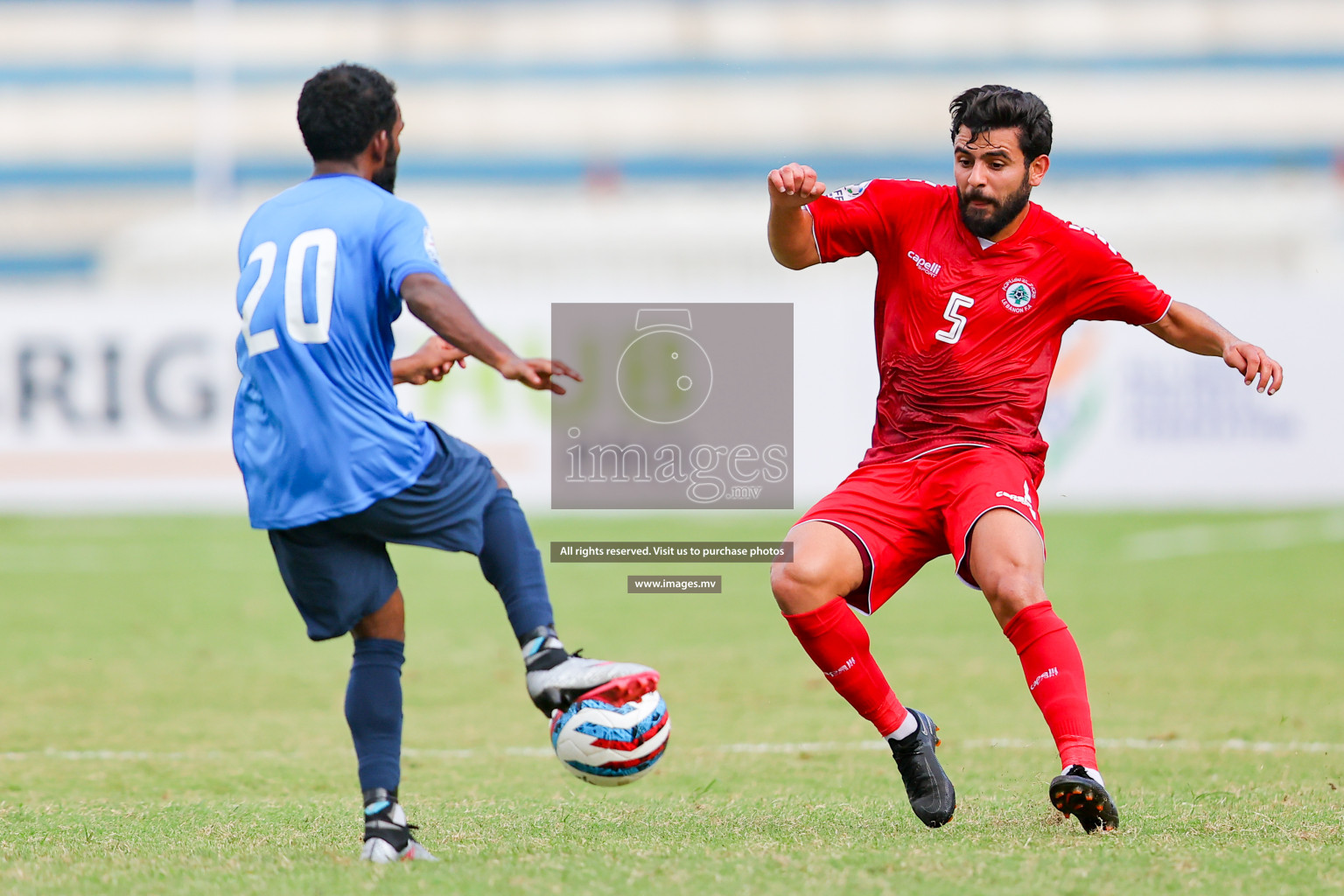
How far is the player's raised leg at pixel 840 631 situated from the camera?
15.7 feet

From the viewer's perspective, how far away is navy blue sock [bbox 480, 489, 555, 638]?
170 inches

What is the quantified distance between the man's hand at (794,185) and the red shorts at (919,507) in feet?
2.92

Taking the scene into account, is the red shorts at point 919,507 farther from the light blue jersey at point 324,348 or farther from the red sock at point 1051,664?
the light blue jersey at point 324,348

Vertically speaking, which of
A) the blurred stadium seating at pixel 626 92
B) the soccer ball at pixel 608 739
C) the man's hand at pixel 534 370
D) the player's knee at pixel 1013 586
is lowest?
the soccer ball at pixel 608 739

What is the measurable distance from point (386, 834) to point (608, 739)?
0.61 m

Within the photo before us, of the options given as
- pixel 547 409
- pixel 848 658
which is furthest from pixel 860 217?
pixel 547 409

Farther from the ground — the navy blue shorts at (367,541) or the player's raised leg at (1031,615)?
the navy blue shorts at (367,541)

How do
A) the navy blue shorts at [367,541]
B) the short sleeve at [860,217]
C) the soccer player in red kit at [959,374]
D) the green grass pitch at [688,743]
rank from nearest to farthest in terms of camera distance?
the green grass pitch at [688,743] → the navy blue shorts at [367,541] → the soccer player in red kit at [959,374] → the short sleeve at [860,217]

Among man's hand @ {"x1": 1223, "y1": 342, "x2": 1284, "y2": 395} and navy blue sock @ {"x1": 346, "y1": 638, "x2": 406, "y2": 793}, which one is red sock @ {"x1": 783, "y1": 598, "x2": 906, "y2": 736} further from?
man's hand @ {"x1": 1223, "y1": 342, "x2": 1284, "y2": 395}

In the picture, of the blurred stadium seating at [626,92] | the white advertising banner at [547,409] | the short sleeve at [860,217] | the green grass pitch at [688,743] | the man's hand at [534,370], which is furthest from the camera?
the blurred stadium seating at [626,92]

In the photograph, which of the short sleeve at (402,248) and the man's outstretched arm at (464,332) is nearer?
the man's outstretched arm at (464,332)

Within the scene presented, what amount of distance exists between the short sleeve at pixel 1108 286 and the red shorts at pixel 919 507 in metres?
0.56

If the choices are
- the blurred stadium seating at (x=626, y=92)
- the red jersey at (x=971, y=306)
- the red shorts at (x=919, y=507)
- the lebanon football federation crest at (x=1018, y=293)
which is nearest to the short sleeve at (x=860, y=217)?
the red jersey at (x=971, y=306)

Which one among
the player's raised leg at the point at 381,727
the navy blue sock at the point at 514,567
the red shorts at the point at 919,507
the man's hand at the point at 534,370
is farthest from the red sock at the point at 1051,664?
the player's raised leg at the point at 381,727
